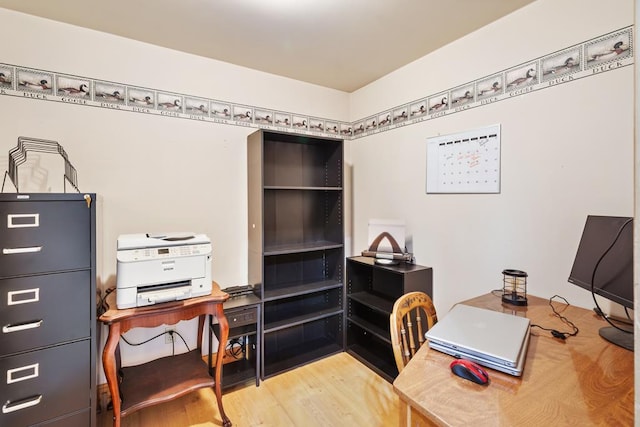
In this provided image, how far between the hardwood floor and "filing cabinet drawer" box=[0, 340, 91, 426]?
448 millimetres

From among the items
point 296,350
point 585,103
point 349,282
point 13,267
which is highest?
point 585,103

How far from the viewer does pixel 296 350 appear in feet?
8.58

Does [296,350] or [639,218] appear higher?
[639,218]

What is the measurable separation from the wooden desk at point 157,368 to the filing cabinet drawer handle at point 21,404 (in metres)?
0.28

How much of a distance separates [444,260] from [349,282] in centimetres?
83

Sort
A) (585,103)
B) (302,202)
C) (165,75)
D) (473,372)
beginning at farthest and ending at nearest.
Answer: (302,202) → (165,75) → (585,103) → (473,372)

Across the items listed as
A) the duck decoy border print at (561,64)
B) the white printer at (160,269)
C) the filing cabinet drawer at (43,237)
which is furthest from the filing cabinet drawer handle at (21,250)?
the duck decoy border print at (561,64)

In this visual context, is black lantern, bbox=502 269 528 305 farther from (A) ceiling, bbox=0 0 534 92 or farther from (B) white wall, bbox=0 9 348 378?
(B) white wall, bbox=0 9 348 378

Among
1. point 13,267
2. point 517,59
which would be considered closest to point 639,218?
point 517,59

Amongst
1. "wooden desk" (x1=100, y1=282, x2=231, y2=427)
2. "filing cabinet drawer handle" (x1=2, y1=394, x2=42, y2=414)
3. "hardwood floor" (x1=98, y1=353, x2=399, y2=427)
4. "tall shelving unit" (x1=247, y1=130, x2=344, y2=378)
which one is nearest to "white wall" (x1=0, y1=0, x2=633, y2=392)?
"tall shelving unit" (x1=247, y1=130, x2=344, y2=378)

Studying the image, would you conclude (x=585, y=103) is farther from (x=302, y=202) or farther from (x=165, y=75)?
(x=165, y=75)

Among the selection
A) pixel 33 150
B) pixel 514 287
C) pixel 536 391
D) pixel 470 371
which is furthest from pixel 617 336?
pixel 33 150

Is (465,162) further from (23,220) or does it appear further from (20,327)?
(20,327)

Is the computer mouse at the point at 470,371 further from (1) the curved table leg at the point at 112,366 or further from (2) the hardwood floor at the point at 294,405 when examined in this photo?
(1) the curved table leg at the point at 112,366
